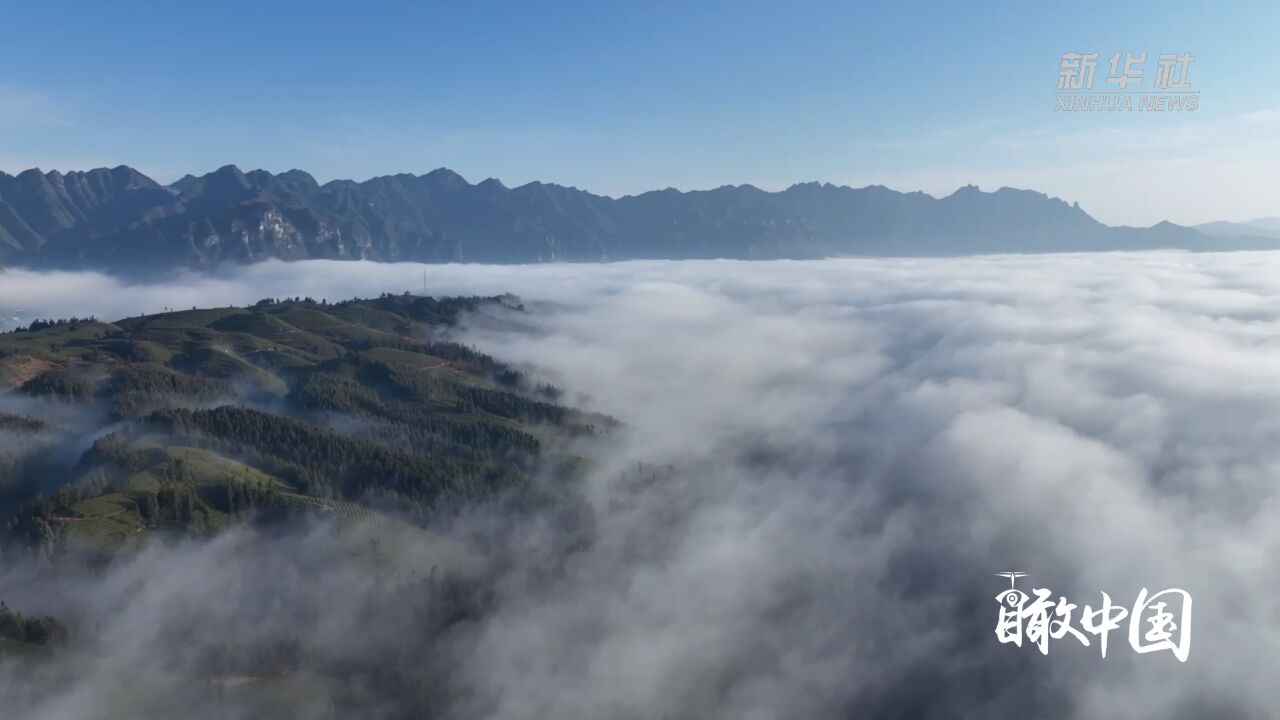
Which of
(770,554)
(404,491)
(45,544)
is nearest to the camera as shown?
(45,544)

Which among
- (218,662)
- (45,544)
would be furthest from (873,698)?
(45,544)

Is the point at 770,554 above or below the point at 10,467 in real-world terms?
below

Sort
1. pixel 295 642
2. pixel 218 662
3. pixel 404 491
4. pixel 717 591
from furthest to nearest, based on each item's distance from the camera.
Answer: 1. pixel 404 491
2. pixel 717 591
3. pixel 295 642
4. pixel 218 662

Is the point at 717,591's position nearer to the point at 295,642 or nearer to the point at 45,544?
the point at 295,642

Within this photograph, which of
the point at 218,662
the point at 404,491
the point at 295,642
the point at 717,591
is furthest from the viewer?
the point at 404,491

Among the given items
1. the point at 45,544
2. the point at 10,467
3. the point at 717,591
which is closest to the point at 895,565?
the point at 717,591

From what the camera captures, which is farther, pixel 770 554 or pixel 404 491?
pixel 404 491

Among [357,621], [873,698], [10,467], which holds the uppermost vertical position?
[10,467]

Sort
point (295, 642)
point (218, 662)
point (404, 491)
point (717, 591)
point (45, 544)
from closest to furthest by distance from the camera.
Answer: point (218, 662)
point (295, 642)
point (45, 544)
point (717, 591)
point (404, 491)

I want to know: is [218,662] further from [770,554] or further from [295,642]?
[770,554]
